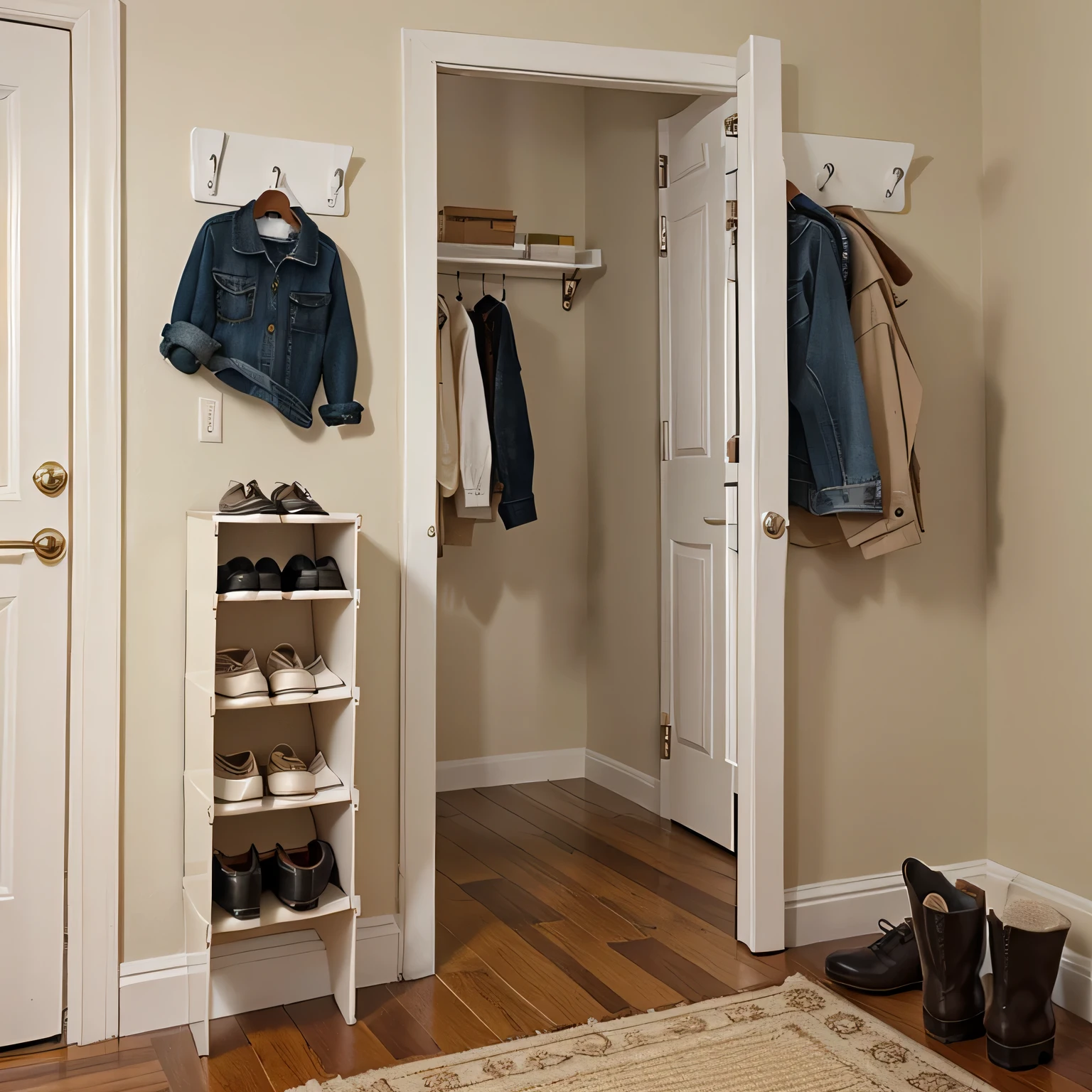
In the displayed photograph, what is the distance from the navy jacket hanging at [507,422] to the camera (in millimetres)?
3605

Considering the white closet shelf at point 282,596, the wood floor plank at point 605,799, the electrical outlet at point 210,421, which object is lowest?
the wood floor plank at point 605,799

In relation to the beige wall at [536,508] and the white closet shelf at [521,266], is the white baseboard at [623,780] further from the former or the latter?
the white closet shelf at [521,266]

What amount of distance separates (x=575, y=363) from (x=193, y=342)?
7.39 ft

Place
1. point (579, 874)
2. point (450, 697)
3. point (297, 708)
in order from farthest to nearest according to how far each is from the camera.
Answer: point (450, 697)
point (579, 874)
point (297, 708)

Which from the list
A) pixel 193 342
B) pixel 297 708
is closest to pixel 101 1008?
pixel 297 708

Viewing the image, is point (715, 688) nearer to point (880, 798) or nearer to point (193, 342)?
point (880, 798)

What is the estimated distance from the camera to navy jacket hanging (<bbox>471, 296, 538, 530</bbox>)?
3605 millimetres

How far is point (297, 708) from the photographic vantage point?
2303mm

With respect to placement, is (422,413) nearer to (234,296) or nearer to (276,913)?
(234,296)

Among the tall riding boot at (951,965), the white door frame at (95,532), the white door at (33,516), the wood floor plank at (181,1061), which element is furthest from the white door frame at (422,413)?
the tall riding boot at (951,965)

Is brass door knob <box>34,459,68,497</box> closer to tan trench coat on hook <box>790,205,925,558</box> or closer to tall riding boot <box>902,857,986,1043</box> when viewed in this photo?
tan trench coat on hook <box>790,205,925,558</box>

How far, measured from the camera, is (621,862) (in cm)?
321

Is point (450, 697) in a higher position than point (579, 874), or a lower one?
higher

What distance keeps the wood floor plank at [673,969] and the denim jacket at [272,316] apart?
1.43 metres
